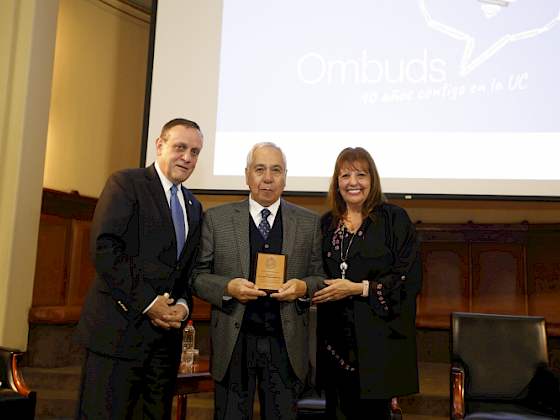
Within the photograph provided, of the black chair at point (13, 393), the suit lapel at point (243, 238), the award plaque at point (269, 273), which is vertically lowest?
the black chair at point (13, 393)

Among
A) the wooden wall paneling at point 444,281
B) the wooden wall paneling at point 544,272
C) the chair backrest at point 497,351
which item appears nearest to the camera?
the chair backrest at point 497,351

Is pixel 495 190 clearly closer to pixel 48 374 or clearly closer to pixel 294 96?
pixel 294 96

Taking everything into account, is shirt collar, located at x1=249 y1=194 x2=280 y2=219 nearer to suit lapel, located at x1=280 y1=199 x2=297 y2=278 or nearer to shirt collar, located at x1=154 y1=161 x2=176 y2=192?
suit lapel, located at x1=280 y1=199 x2=297 y2=278

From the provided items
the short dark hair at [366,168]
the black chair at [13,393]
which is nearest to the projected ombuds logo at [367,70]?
the short dark hair at [366,168]

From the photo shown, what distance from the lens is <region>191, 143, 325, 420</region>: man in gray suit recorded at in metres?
1.81

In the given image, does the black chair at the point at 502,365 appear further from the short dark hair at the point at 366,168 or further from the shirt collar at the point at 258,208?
the shirt collar at the point at 258,208

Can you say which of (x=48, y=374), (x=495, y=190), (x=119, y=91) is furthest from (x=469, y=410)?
(x=119, y=91)

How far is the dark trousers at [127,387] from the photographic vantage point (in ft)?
5.57

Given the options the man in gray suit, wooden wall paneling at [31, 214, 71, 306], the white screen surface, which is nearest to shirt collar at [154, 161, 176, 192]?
the man in gray suit

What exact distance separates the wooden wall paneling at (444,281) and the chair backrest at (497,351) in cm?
143

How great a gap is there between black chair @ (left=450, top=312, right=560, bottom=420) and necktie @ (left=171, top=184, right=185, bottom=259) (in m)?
1.70

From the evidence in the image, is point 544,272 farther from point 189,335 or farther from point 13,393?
point 13,393

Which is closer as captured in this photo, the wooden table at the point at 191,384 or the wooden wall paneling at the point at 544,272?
the wooden table at the point at 191,384

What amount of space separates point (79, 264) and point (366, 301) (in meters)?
3.52
